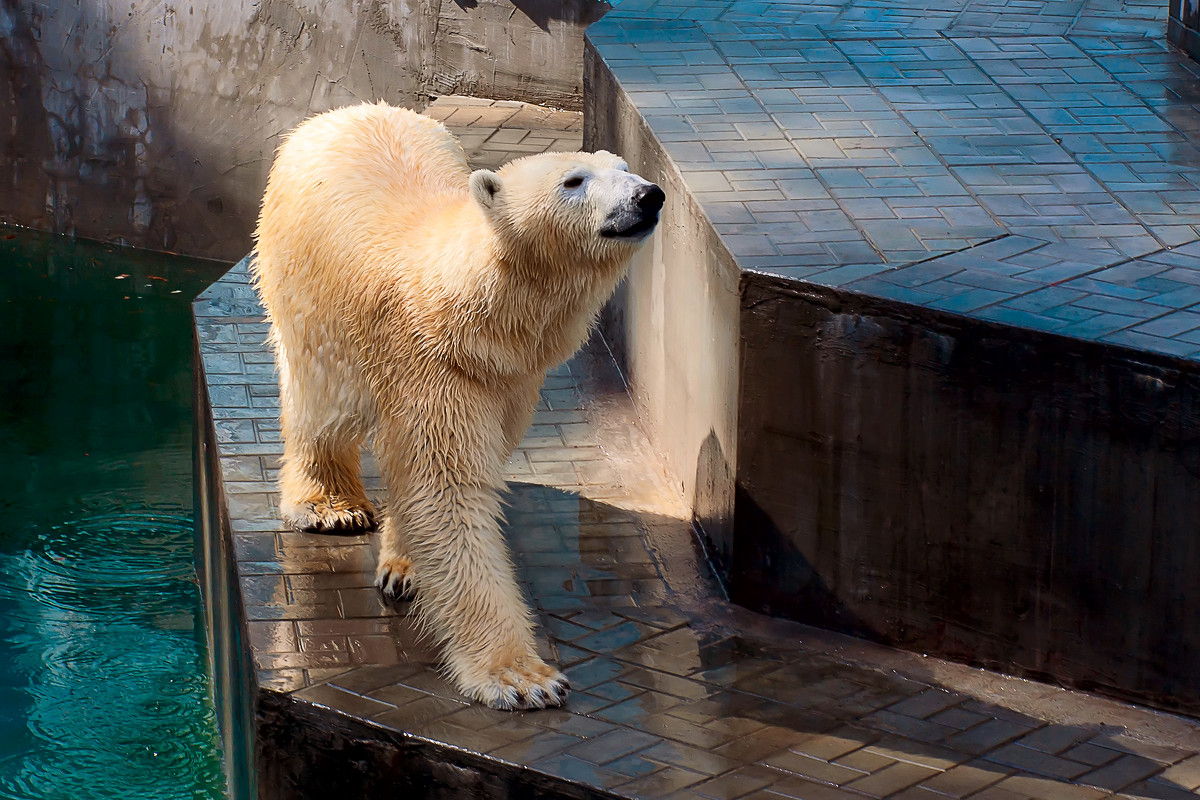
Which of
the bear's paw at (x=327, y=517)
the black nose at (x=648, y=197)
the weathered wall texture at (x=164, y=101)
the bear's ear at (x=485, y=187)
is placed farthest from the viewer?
the weathered wall texture at (x=164, y=101)

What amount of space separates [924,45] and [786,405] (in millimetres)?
3227

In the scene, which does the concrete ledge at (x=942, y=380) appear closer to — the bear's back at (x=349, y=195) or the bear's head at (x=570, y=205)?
the bear's head at (x=570, y=205)

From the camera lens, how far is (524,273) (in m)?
4.07

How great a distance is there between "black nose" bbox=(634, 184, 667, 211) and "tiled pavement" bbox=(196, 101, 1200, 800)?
141cm

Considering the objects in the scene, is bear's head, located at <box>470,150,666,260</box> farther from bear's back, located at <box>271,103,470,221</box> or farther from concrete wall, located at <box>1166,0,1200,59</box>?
concrete wall, located at <box>1166,0,1200,59</box>

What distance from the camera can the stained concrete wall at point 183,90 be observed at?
10.2 meters

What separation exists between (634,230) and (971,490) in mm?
1302

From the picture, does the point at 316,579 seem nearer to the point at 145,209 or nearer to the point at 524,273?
the point at 524,273

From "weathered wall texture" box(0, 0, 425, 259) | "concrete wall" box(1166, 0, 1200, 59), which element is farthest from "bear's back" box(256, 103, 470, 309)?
"weathered wall texture" box(0, 0, 425, 259)

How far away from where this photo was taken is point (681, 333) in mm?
5469

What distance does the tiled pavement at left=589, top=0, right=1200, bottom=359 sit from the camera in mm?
4492

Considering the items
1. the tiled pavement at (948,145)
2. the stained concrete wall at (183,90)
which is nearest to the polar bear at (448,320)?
the tiled pavement at (948,145)

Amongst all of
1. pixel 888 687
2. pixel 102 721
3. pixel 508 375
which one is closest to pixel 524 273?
pixel 508 375

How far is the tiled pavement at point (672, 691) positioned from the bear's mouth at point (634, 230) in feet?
4.35
